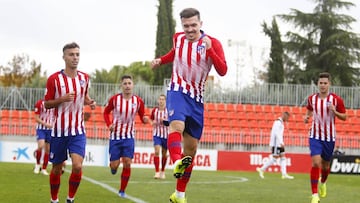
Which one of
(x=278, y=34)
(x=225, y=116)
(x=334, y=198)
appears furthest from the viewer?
(x=278, y=34)

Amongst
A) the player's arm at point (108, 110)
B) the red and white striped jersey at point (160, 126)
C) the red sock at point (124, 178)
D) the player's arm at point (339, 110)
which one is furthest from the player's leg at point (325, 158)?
the red and white striped jersey at point (160, 126)

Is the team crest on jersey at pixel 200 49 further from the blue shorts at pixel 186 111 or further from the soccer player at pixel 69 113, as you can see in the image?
the soccer player at pixel 69 113

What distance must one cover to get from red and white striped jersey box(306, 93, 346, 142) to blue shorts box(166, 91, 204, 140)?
191 inches

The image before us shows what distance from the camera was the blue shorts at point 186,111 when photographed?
9.27 metres

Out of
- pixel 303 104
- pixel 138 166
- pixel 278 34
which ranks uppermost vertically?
pixel 278 34

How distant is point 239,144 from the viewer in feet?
114

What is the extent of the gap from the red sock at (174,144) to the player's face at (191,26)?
1280 millimetres

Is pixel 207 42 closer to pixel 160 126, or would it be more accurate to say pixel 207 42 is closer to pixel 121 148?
pixel 121 148

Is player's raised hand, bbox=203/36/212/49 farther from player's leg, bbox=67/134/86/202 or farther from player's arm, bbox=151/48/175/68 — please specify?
player's leg, bbox=67/134/86/202

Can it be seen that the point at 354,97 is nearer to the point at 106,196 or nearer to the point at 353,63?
the point at 353,63

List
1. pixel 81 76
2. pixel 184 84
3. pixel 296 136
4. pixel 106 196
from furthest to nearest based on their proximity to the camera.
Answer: pixel 296 136, pixel 106 196, pixel 81 76, pixel 184 84

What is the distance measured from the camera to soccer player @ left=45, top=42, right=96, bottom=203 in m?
10.2

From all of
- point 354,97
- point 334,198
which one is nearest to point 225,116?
point 354,97

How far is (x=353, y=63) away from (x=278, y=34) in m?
8.04
